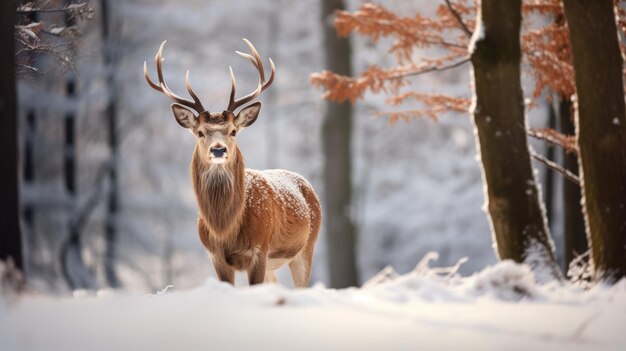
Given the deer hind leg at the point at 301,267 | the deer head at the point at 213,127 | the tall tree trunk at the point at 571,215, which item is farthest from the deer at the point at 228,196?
the tall tree trunk at the point at 571,215

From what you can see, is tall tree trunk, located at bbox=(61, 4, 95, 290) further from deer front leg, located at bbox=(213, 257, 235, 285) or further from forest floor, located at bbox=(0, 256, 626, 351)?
forest floor, located at bbox=(0, 256, 626, 351)

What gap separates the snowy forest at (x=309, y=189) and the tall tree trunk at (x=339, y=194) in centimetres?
4

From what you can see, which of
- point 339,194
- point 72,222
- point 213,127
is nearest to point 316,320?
point 213,127

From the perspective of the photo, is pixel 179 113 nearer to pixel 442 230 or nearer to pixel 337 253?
pixel 337 253

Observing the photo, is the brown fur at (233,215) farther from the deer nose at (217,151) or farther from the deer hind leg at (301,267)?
the deer hind leg at (301,267)

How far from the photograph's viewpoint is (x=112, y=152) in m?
19.3

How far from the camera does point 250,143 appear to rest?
25.6 metres

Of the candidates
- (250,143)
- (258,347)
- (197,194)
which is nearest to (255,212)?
(197,194)

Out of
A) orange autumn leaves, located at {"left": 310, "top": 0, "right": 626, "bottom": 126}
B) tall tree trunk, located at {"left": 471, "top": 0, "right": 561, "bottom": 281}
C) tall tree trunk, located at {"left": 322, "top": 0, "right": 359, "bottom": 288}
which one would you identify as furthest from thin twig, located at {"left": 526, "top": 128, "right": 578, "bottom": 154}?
tall tree trunk, located at {"left": 322, "top": 0, "right": 359, "bottom": 288}

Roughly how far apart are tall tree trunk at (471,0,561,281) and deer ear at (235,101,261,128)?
223 centimetres

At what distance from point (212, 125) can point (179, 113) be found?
0.43 m

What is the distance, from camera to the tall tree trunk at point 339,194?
44.7 feet

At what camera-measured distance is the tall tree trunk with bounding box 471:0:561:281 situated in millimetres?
5871

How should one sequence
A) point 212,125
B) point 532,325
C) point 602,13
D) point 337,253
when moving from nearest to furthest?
point 532,325, point 602,13, point 212,125, point 337,253
